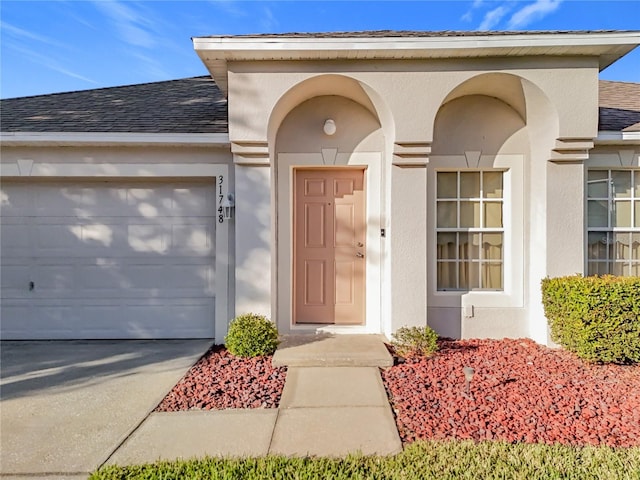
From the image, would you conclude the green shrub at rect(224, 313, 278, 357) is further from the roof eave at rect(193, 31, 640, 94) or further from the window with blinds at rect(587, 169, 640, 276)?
the window with blinds at rect(587, 169, 640, 276)

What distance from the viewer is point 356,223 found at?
224 inches

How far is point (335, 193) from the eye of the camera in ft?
18.7

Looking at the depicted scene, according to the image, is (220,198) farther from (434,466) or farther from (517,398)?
(517,398)

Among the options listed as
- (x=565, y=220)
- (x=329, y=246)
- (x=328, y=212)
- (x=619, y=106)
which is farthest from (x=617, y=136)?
(x=329, y=246)

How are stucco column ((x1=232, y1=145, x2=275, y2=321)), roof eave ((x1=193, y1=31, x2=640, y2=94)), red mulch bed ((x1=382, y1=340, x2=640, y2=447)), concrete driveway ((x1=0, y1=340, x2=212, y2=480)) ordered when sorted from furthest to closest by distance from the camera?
stucco column ((x1=232, y1=145, x2=275, y2=321)) → roof eave ((x1=193, y1=31, x2=640, y2=94)) → red mulch bed ((x1=382, y1=340, x2=640, y2=447)) → concrete driveway ((x1=0, y1=340, x2=212, y2=480))

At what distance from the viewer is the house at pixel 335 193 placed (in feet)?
16.1

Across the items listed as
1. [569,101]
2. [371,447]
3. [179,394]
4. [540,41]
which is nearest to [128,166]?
[179,394]

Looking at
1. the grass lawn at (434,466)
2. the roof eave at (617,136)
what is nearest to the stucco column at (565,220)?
the roof eave at (617,136)

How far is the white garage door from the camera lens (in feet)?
19.0

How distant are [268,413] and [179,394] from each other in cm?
107

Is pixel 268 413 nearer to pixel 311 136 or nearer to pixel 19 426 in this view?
pixel 19 426

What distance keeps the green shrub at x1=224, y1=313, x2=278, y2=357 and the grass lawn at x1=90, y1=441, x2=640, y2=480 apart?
203cm

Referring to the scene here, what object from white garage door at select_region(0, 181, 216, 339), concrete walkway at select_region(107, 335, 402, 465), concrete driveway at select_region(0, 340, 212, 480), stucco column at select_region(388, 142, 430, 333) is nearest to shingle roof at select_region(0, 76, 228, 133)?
white garage door at select_region(0, 181, 216, 339)

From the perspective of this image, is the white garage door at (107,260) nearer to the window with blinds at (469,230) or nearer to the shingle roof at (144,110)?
the shingle roof at (144,110)
